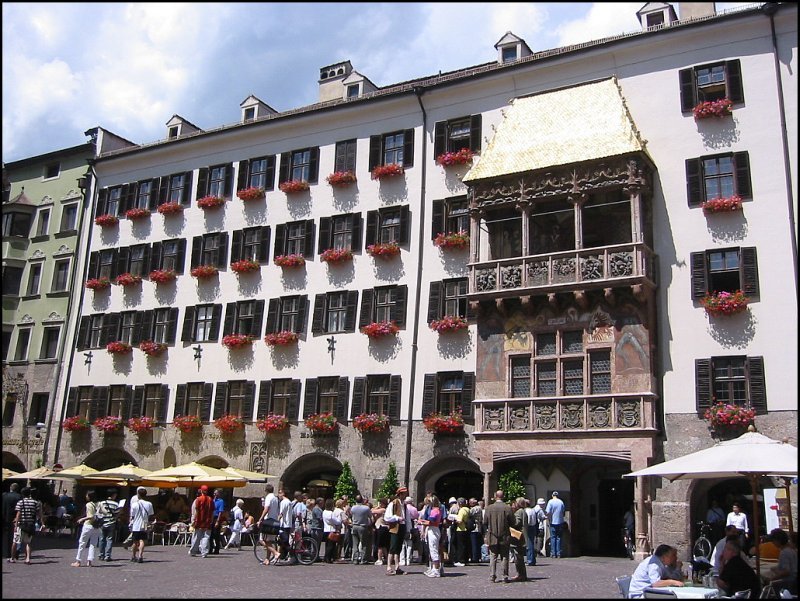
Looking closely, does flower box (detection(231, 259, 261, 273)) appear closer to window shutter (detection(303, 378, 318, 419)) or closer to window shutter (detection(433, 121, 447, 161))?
window shutter (detection(303, 378, 318, 419))

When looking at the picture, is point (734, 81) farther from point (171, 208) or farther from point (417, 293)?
point (171, 208)

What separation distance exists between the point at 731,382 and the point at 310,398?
14.8 m

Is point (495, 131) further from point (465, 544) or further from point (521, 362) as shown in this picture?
point (465, 544)

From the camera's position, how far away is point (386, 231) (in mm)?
32406

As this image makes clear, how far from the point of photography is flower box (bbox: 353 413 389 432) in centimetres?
3008

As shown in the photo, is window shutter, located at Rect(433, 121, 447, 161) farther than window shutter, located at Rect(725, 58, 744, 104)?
Yes

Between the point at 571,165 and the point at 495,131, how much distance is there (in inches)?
148

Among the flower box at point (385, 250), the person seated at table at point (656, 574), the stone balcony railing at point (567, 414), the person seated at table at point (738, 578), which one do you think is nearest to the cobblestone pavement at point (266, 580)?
the person seated at table at point (656, 574)

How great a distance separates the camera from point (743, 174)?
26.2m

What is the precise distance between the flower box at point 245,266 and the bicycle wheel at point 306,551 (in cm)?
1496

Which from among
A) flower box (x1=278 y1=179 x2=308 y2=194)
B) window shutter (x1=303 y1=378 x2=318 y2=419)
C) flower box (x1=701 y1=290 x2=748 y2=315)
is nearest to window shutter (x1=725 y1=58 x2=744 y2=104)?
flower box (x1=701 y1=290 x2=748 y2=315)

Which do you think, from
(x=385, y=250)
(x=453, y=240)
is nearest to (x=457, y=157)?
(x=453, y=240)

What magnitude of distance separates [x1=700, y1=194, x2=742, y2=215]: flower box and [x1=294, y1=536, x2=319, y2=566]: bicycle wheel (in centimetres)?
1523

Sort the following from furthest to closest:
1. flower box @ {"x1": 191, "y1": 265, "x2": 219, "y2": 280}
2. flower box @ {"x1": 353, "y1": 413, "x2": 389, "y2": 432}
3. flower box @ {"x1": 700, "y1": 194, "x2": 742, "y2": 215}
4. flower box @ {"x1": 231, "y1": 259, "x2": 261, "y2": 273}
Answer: flower box @ {"x1": 191, "y1": 265, "x2": 219, "y2": 280}, flower box @ {"x1": 231, "y1": 259, "x2": 261, "y2": 273}, flower box @ {"x1": 353, "y1": 413, "x2": 389, "y2": 432}, flower box @ {"x1": 700, "y1": 194, "x2": 742, "y2": 215}
